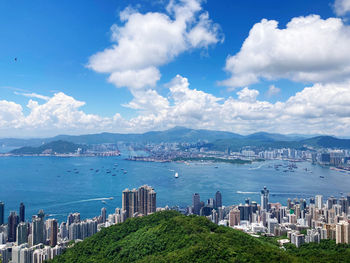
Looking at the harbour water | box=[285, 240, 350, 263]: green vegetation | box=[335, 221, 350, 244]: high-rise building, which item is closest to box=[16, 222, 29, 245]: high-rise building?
the harbour water

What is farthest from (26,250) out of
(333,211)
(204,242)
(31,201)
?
(333,211)

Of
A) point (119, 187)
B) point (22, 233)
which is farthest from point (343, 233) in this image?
point (119, 187)

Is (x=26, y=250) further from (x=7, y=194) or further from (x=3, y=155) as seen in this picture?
(x=3, y=155)

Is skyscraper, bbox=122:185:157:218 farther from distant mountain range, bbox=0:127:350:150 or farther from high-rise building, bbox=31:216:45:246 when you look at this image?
distant mountain range, bbox=0:127:350:150

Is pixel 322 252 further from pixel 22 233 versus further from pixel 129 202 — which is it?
pixel 22 233

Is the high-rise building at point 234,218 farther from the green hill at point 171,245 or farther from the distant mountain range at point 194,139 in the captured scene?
the distant mountain range at point 194,139

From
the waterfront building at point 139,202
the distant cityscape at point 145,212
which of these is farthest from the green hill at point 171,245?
the waterfront building at point 139,202
